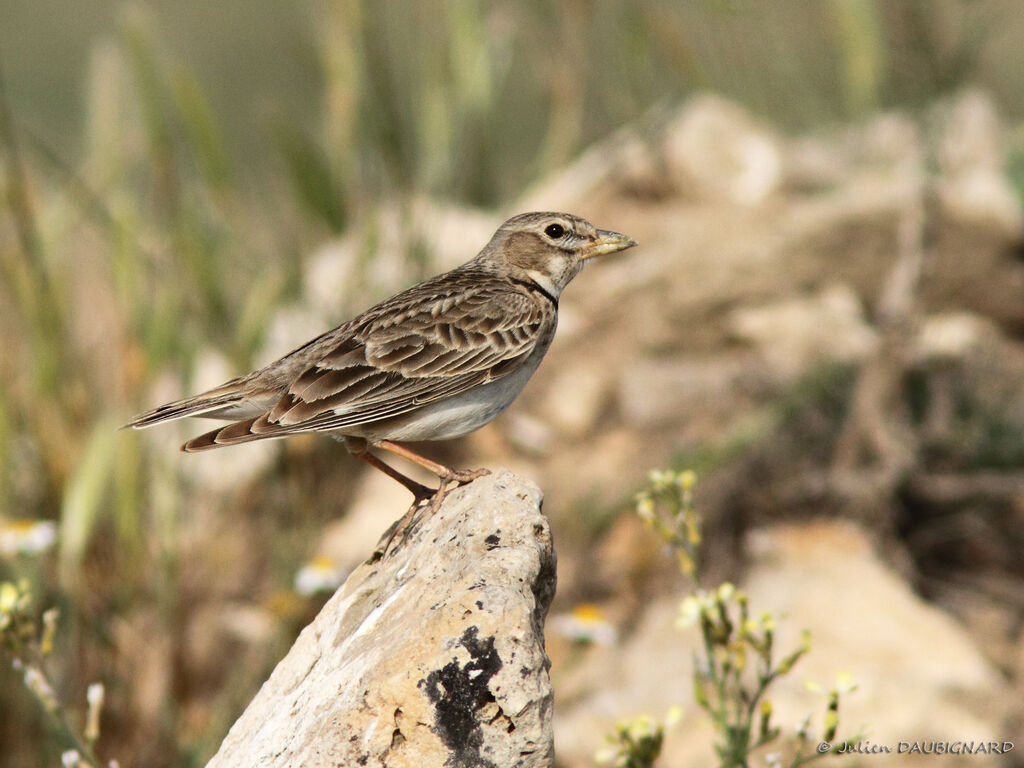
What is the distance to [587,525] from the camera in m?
8.41

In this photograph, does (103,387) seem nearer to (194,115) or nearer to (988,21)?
(194,115)

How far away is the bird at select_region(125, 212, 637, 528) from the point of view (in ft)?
16.5

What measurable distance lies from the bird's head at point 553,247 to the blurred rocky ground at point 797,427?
2313mm

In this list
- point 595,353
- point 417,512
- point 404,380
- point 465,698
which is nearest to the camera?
point 465,698

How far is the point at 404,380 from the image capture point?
5.28 meters

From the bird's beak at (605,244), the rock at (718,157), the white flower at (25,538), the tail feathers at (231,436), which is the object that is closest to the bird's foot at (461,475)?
the tail feathers at (231,436)

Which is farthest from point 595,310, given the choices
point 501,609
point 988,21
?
point 501,609

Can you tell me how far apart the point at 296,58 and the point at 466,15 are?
5.02ft

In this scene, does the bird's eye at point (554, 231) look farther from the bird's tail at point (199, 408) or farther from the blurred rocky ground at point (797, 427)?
the blurred rocky ground at point (797, 427)

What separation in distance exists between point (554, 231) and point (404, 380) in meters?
1.42

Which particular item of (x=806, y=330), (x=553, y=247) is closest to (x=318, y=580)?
(x=553, y=247)

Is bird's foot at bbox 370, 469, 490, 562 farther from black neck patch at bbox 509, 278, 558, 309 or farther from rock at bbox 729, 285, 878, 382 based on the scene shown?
rock at bbox 729, 285, 878, 382

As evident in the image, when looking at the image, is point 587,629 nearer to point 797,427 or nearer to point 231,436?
point 231,436

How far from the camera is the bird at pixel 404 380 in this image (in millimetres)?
5020
